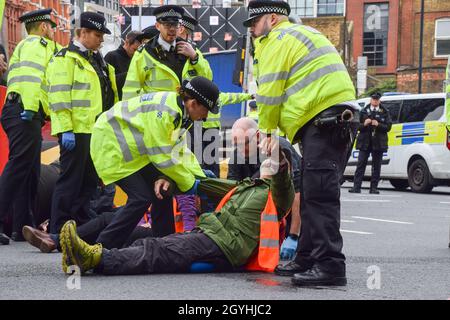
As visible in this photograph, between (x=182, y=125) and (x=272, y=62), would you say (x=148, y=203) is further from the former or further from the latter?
(x=272, y=62)

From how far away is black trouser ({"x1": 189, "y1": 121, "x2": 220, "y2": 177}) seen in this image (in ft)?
26.2

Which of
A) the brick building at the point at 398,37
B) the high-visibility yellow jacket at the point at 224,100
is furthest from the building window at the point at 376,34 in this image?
the high-visibility yellow jacket at the point at 224,100

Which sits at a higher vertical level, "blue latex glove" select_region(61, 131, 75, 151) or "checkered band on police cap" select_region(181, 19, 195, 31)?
"checkered band on police cap" select_region(181, 19, 195, 31)

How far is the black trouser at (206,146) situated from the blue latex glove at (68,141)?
1227 millimetres

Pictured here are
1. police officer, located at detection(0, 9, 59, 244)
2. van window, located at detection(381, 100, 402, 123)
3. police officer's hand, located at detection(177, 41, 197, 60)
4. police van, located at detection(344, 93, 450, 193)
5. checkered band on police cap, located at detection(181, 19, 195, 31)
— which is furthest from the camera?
van window, located at detection(381, 100, 402, 123)

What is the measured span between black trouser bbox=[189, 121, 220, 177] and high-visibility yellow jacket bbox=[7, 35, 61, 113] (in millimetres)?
1367

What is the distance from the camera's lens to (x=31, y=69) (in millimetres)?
7594

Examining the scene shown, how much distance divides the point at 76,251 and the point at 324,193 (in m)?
1.51

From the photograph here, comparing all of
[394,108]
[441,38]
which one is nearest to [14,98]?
[394,108]

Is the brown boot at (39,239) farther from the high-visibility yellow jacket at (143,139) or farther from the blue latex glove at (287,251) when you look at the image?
the blue latex glove at (287,251)

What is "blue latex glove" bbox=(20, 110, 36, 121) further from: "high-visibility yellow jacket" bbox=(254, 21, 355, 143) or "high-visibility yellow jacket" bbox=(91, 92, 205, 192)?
"high-visibility yellow jacket" bbox=(254, 21, 355, 143)

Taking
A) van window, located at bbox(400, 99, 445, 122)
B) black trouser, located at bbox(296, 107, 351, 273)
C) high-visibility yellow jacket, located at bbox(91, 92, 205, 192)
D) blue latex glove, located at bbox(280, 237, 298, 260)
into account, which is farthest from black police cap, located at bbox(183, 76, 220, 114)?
van window, located at bbox(400, 99, 445, 122)

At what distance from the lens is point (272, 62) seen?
17.0 ft
